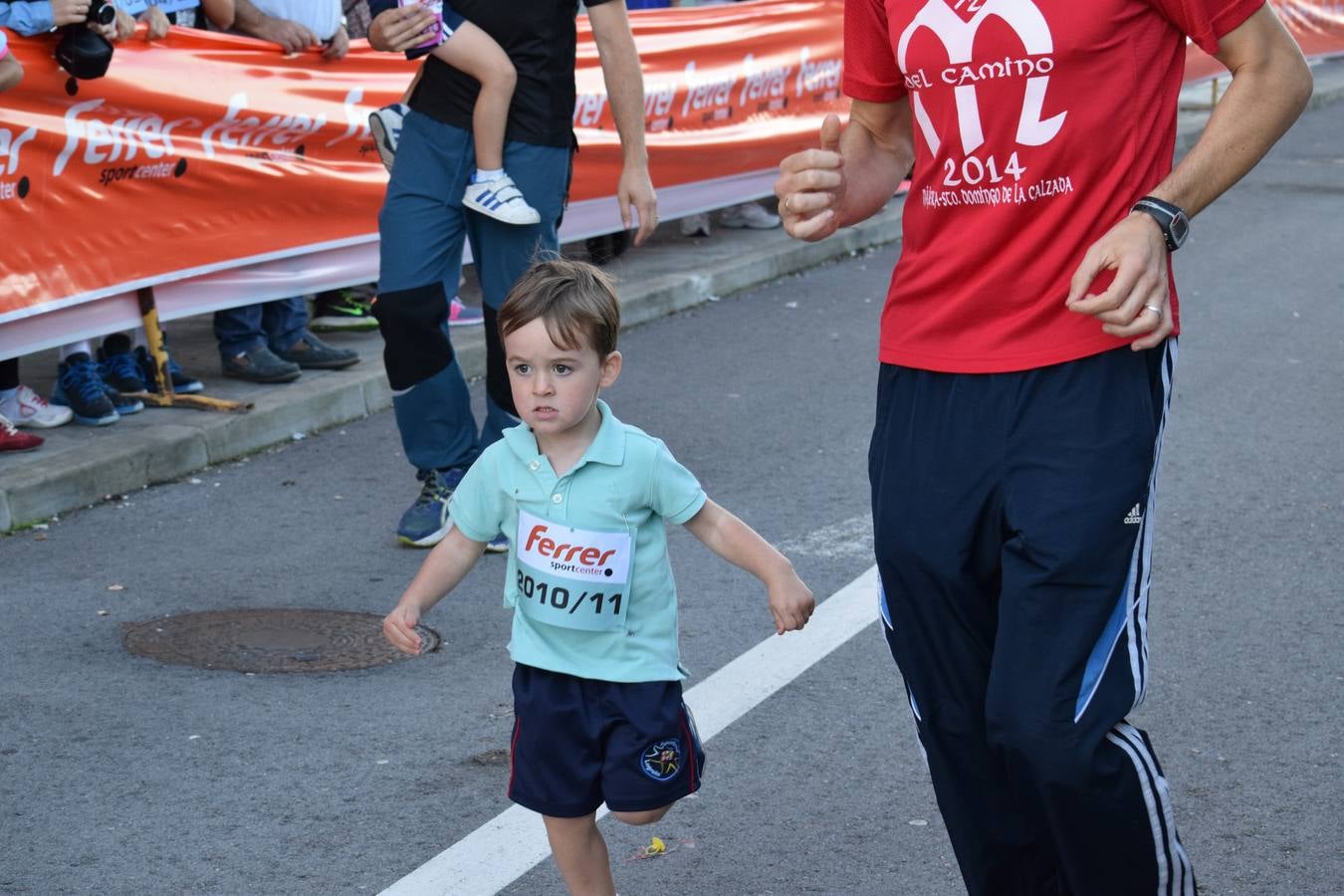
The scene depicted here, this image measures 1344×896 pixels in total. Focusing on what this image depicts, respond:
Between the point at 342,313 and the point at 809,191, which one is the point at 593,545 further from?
the point at 342,313

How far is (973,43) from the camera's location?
9.36 ft

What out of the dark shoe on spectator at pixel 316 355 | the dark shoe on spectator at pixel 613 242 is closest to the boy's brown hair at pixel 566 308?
the dark shoe on spectator at pixel 316 355

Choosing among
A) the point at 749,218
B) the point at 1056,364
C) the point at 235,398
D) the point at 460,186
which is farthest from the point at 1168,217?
the point at 749,218

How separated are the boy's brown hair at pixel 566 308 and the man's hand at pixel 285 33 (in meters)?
5.12

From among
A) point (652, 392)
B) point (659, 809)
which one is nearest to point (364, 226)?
point (652, 392)

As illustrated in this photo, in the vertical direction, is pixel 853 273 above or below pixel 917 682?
below

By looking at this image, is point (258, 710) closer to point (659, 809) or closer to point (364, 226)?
point (659, 809)

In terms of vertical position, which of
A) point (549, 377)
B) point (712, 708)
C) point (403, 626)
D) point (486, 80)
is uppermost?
point (549, 377)

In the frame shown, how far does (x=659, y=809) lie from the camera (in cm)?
326

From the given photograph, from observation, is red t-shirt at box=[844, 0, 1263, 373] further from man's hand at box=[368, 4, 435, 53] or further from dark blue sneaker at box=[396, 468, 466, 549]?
dark blue sneaker at box=[396, 468, 466, 549]


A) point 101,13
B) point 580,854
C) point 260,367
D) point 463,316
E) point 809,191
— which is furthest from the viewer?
point 463,316

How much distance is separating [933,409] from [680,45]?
334 inches

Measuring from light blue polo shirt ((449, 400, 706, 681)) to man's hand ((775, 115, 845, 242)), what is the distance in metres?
0.47

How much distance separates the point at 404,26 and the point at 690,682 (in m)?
2.28
